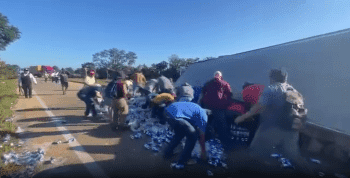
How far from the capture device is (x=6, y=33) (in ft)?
9.48

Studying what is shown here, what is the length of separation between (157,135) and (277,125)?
2516 millimetres

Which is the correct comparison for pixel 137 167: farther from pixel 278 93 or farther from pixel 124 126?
pixel 278 93

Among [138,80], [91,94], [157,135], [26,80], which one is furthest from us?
[26,80]

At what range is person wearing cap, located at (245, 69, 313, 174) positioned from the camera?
2.67m

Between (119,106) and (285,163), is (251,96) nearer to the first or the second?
(285,163)

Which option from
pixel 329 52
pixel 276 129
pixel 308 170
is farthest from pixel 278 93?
pixel 329 52

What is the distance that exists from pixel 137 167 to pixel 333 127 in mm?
3166

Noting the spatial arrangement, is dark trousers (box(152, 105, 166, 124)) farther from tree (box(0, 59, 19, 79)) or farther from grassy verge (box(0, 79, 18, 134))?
tree (box(0, 59, 19, 79))

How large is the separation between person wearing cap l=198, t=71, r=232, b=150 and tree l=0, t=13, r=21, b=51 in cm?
360

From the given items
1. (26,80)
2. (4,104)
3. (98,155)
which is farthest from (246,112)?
(26,80)

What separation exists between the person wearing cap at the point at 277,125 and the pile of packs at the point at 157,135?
0.73 m

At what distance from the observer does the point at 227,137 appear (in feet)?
11.3

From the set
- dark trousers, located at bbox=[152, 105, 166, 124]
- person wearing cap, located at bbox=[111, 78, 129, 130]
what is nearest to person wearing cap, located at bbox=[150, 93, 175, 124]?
dark trousers, located at bbox=[152, 105, 166, 124]

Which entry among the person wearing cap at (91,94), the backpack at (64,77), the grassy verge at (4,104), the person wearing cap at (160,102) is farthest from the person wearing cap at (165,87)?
the backpack at (64,77)
